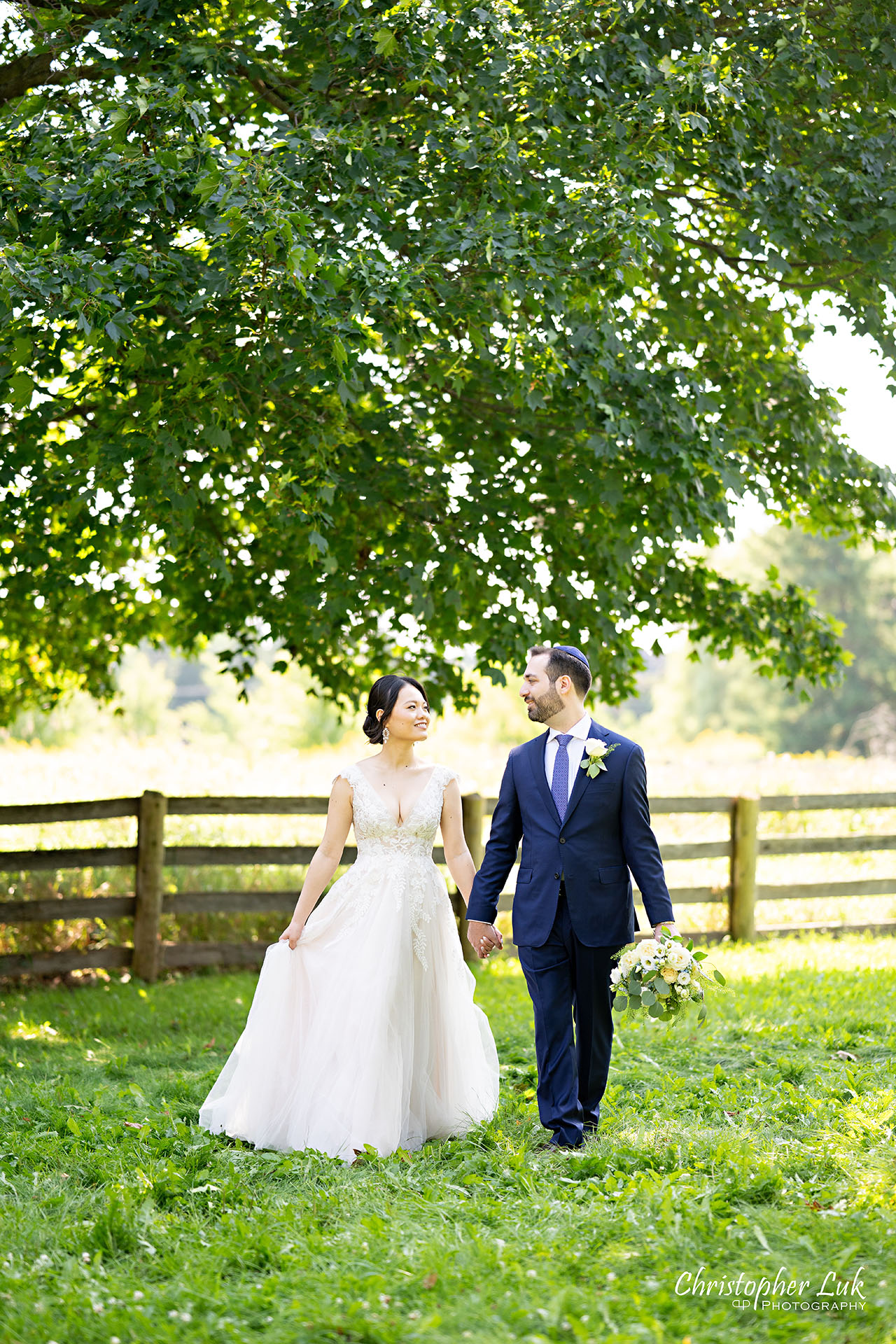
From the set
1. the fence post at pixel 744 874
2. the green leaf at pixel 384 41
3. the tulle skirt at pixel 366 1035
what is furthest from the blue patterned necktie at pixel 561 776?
the fence post at pixel 744 874

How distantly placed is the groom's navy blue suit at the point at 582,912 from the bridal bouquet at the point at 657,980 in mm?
295

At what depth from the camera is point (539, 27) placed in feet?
23.2

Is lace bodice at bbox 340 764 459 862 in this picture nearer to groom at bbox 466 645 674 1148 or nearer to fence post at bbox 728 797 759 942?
groom at bbox 466 645 674 1148

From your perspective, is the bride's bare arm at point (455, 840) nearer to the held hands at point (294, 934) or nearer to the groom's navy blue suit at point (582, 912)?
the groom's navy blue suit at point (582, 912)

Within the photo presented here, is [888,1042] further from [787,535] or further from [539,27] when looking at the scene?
[787,535]

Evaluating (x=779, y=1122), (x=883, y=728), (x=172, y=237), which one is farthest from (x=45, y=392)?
(x=883, y=728)

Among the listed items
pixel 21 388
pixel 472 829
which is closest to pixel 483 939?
pixel 21 388

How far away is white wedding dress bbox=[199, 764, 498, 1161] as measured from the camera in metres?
5.10

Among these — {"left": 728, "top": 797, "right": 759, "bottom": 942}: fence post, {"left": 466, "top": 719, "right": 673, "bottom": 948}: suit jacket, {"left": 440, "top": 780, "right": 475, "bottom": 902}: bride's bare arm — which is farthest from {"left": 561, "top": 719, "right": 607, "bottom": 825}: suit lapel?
{"left": 728, "top": 797, "right": 759, "bottom": 942}: fence post

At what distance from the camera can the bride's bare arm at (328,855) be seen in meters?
5.47

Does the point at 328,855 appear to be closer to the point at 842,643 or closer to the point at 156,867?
the point at 156,867

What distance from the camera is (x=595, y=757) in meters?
4.94

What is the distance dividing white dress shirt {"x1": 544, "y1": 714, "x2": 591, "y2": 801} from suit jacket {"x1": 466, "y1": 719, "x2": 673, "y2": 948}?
4 cm

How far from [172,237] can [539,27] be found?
2673 mm
